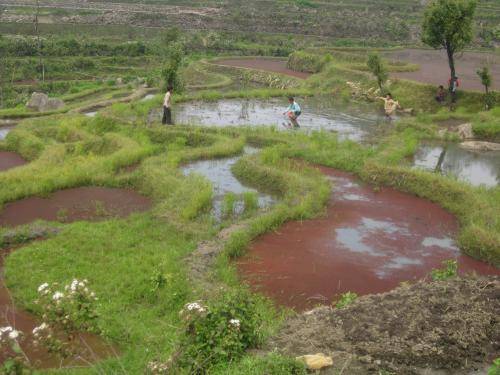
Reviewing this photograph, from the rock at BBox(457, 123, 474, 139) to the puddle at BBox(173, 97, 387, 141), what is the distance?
107 inches

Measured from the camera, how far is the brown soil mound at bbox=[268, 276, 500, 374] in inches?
230

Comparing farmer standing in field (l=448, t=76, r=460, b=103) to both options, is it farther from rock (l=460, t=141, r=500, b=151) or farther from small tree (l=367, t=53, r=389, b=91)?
rock (l=460, t=141, r=500, b=151)

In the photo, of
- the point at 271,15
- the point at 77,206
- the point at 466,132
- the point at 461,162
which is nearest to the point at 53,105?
the point at 77,206

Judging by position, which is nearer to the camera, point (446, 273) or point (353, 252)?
point (446, 273)

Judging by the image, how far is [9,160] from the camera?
54.3ft

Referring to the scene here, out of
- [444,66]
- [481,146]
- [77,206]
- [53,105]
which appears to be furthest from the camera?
[444,66]

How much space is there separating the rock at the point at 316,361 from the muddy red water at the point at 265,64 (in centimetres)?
2947

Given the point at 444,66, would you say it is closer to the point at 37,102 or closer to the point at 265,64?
the point at 265,64

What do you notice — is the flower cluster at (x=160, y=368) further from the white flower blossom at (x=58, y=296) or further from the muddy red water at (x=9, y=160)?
the muddy red water at (x=9, y=160)

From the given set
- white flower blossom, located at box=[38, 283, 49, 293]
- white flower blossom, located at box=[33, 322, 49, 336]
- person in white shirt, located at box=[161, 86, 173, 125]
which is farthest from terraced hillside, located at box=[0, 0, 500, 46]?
white flower blossom, located at box=[33, 322, 49, 336]

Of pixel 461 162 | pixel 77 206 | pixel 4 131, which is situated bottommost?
pixel 4 131

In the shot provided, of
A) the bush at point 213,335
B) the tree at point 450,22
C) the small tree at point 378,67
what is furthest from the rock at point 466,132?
the bush at point 213,335

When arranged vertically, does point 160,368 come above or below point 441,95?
below

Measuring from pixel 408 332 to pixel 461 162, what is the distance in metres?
11.3
